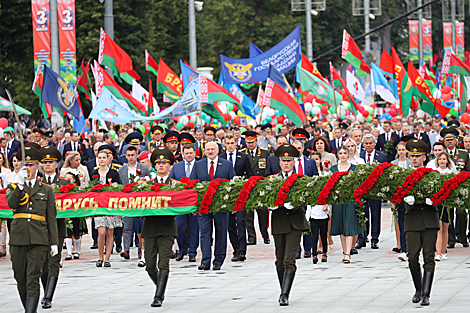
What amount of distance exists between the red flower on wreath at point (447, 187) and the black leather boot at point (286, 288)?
1.78 metres

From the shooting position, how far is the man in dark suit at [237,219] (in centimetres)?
1318

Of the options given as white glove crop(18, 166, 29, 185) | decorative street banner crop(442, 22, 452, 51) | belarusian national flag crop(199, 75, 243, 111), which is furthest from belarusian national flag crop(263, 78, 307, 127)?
decorative street banner crop(442, 22, 452, 51)

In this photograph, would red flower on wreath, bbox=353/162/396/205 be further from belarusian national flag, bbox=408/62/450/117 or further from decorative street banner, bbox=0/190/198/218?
belarusian national flag, bbox=408/62/450/117

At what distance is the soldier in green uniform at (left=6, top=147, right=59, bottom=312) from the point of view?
8.57m

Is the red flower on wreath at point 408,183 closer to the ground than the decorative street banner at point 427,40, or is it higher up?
closer to the ground

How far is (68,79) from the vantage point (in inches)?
981

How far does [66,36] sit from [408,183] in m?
18.2

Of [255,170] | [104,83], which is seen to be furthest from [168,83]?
[255,170]

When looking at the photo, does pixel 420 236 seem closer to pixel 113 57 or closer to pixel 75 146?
pixel 75 146

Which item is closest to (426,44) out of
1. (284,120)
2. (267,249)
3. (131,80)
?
(284,120)

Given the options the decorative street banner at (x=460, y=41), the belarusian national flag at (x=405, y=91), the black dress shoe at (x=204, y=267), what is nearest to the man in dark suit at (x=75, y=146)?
the black dress shoe at (x=204, y=267)

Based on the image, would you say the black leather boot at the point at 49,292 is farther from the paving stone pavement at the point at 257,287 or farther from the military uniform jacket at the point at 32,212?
the military uniform jacket at the point at 32,212

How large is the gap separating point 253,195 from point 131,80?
16.8 m

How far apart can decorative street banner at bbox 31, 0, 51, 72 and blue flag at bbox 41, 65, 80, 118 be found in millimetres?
2707
